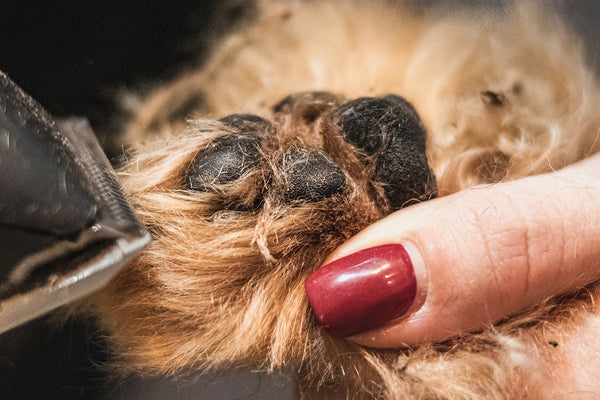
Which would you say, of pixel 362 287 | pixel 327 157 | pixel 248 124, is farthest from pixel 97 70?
pixel 362 287

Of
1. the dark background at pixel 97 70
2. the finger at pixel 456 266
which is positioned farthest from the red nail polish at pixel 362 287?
the dark background at pixel 97 70

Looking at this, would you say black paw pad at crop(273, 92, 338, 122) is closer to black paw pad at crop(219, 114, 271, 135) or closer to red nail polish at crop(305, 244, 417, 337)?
black paw pad at crop(219, 114, 271, 135)

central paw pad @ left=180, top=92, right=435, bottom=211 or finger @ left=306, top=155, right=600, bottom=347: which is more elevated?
central paw pad @ left=180, top=92, right=435, bottom=211

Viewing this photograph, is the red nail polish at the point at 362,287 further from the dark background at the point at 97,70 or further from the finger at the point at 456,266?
the dark background at the point at 97,70

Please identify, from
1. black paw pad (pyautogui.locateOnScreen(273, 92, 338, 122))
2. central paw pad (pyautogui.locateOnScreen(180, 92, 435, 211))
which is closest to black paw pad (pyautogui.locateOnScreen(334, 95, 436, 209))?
central paw pad (pyautogui.locateOnScreen(180, 92, 435, 211))

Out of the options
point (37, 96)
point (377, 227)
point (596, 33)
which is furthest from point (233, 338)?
point (596, 33)

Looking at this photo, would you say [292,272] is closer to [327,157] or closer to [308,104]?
[327,157]

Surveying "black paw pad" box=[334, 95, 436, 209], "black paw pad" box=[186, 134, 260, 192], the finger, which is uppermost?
"black paw pad" box=[186, 134, 260, 192]
